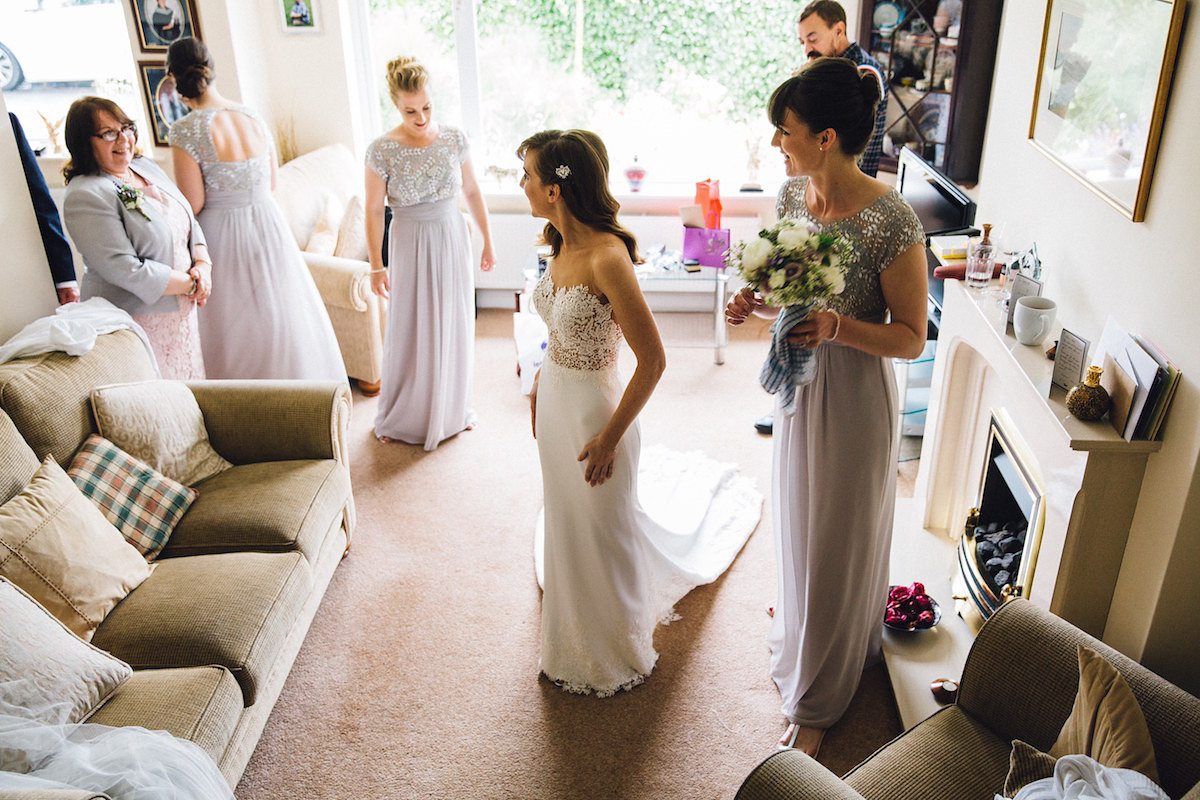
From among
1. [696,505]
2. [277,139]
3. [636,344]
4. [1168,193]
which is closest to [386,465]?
[696,505]

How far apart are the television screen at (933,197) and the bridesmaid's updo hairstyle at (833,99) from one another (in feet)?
3.32

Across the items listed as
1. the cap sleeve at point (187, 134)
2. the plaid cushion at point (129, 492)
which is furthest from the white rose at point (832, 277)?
the cap sleeve at point (187, 134)

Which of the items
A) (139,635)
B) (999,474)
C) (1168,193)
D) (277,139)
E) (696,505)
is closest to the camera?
(1168,193)

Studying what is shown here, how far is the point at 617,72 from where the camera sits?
569 centimetres

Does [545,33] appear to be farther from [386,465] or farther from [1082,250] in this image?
[1082,250]

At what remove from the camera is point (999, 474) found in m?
2.86

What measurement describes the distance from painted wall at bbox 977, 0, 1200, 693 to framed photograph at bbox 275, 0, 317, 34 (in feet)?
14.2

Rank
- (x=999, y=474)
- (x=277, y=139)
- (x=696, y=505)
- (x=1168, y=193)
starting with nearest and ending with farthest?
(x=1168, y=193) < (x=999, y=474) < (x=696, y=505) < (x=277, y=139)

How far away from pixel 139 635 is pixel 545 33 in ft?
14.3

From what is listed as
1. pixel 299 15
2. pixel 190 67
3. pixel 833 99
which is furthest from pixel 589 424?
pixel 299 15

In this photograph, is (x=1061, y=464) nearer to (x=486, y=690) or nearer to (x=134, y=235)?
(x=486, y=690)

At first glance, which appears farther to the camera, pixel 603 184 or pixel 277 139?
pixel 277 139

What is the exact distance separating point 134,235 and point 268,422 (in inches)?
34.5

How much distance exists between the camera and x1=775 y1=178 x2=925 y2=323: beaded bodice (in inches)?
85.7
